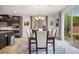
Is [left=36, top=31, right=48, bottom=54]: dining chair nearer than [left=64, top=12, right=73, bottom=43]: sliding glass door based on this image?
Yes

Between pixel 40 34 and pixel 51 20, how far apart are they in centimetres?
78

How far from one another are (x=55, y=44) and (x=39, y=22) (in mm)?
952

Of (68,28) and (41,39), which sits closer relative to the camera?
(41,39)

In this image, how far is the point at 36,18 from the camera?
4723mm

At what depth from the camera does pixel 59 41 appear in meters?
4.54

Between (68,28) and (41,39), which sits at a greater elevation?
(68,28)

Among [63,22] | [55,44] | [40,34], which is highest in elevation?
[63,22]

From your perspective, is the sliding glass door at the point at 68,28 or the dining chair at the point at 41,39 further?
the sliding glass door at the point at 68,28
